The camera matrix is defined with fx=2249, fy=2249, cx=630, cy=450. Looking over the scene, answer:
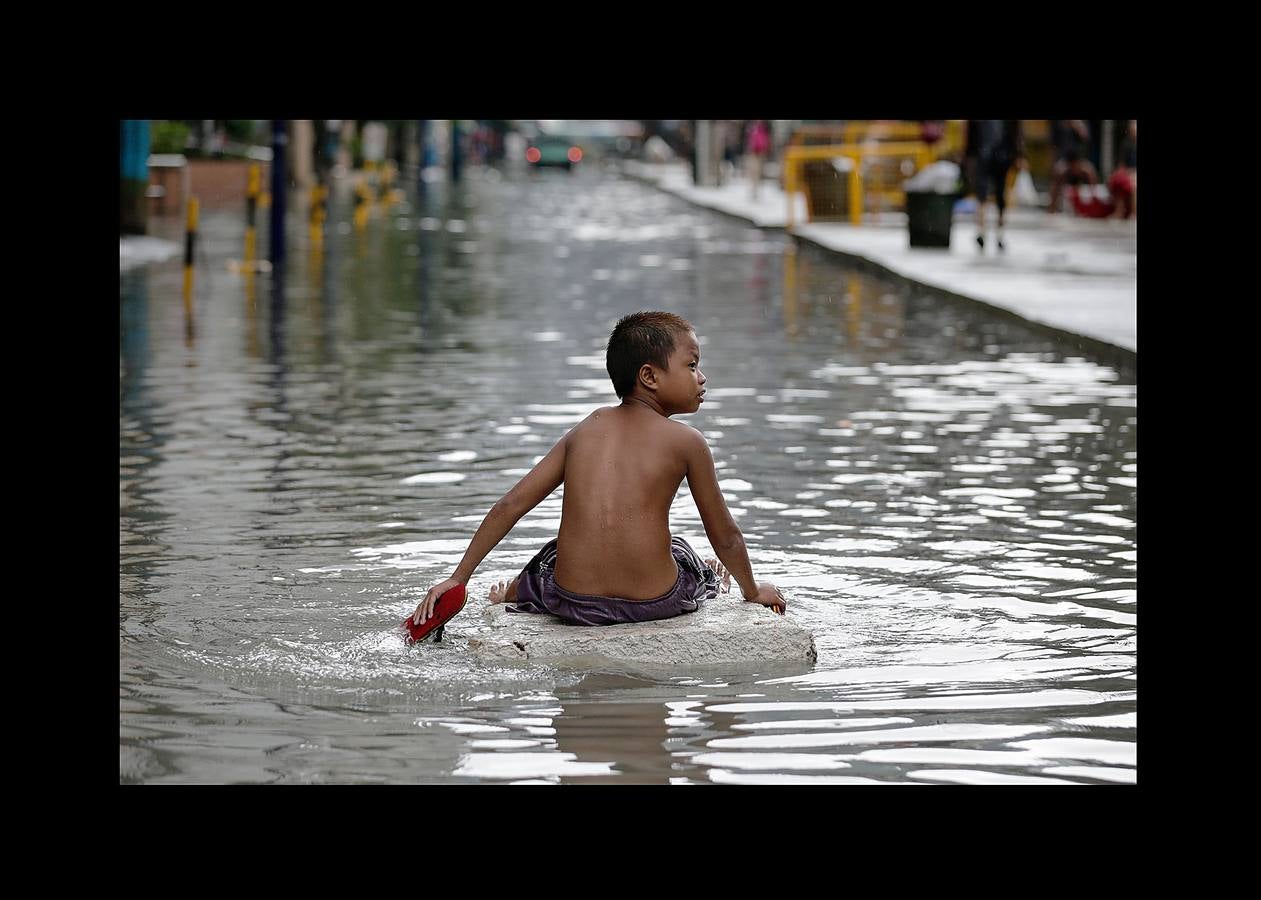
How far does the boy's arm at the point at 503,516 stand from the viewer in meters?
6.83

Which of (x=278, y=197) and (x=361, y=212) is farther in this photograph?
(x=361, y=212)

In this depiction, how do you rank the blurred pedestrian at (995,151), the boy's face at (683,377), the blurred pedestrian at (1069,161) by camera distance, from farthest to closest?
the blurred pedestrian at (1069,161) < the blurred pedestrian at (995,151) < the boy's face at (683,377)

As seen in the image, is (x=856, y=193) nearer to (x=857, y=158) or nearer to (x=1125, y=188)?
(x=857, y=158)

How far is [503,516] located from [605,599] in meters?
0.42

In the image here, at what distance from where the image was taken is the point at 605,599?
696 cm

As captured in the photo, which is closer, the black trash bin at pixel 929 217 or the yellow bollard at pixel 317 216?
the black trash bin at pixel 929 217

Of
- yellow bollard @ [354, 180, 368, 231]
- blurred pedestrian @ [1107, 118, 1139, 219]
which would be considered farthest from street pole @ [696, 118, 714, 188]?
blurred pedestrian @ [1107, 118, 1139, 219]

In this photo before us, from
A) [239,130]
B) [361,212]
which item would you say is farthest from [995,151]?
[239,130]

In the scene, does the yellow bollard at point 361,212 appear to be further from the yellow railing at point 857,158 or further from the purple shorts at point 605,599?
the purple shorts at point 605,599

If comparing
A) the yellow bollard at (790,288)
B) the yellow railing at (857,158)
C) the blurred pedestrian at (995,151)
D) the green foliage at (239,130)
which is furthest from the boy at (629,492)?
the green foliage at (239,130)

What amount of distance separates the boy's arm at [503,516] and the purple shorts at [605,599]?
0.97 ft

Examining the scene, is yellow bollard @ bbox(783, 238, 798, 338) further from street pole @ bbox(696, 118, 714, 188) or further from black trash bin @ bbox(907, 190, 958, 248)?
street pole @ bbox(696, 118, 714, 188)

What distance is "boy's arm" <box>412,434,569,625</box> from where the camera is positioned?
22.4ft

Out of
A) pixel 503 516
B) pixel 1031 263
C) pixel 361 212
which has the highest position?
pixel 361 212
